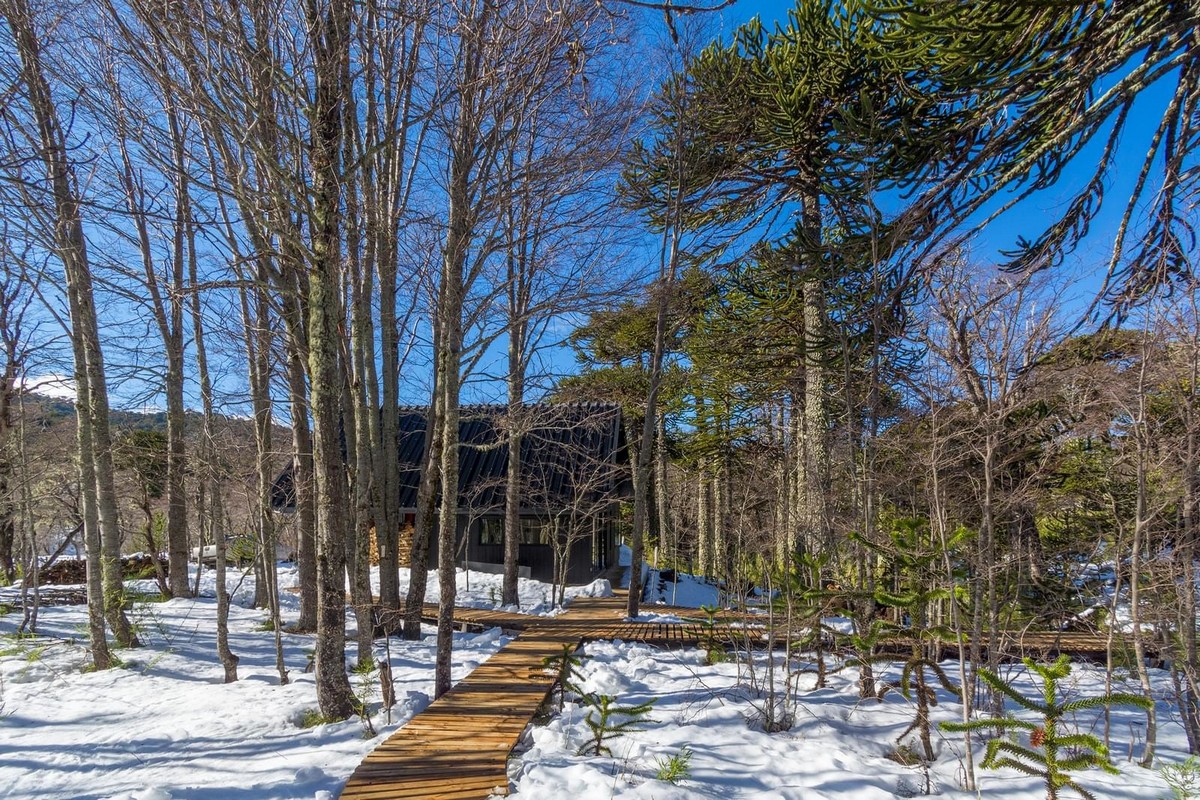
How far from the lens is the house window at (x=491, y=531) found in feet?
60.2

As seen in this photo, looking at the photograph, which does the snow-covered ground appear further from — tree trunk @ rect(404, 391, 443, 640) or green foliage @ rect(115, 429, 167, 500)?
green foliage @ rect(115, 429, 167, 500)

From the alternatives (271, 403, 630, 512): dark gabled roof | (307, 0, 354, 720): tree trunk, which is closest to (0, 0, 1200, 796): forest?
(307, 0, 354, 720): tree trunk

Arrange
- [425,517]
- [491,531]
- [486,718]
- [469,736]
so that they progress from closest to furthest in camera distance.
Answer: [469,736], [486,718], [425,517], [491,531]

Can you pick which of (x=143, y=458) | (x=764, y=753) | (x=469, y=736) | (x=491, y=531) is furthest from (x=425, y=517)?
(x=491, y=531)

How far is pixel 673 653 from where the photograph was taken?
8.84 m

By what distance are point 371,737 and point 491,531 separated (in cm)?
1330

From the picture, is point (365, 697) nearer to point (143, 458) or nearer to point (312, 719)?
point (312, 719)

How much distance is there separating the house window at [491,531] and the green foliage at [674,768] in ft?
46.4

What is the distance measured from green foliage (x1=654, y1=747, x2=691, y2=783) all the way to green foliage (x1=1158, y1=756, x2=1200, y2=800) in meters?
2.90

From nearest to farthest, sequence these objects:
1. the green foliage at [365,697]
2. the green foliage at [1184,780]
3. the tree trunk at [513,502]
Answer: the green foliage at [1184,780] → the green foliage at [365,697] → the tree trunk at [513,502]

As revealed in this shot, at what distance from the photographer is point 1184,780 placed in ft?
13.3

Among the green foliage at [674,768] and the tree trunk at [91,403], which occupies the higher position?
the tree trunk at [91,403]

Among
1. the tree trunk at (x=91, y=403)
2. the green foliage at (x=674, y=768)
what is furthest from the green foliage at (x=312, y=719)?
the tree trunk at (x=91, y=403)

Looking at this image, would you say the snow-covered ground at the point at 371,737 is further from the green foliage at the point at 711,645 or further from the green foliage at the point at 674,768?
the green foliage at the point at 711,645
